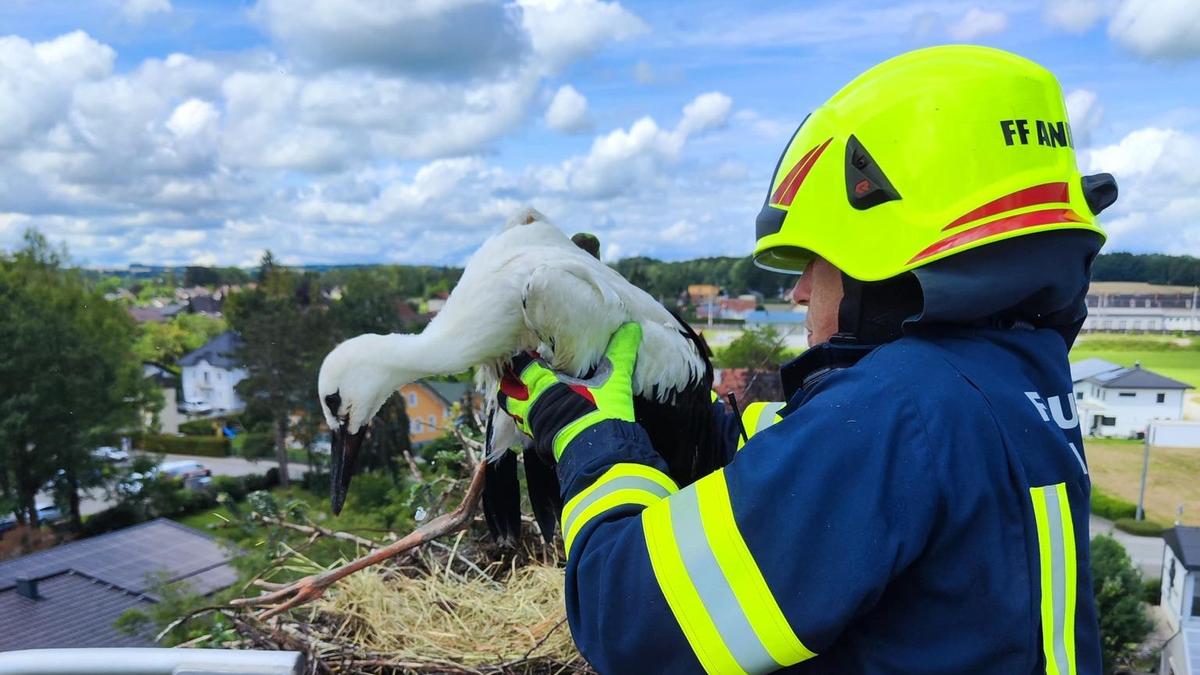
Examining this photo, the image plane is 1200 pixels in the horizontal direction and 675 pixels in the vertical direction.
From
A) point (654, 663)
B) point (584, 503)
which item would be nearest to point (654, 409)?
point (584, 503)

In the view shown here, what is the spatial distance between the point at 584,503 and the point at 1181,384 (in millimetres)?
19177

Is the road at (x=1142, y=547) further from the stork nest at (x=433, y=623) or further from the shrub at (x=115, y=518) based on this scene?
the shrub at (x=115, y=518)

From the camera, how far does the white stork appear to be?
7.13ft

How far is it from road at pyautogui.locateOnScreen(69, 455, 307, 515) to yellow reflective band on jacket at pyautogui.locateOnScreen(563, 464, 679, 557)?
2231cm

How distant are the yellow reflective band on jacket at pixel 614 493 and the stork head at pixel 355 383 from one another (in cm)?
125

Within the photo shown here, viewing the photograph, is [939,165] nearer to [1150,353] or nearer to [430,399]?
[1150,353]

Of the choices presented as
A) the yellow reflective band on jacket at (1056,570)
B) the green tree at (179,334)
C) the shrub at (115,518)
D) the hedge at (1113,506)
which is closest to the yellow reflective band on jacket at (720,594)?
the yellow reflective band on jacket at (1056,570)

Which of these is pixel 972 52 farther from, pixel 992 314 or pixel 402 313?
pixel 402 313

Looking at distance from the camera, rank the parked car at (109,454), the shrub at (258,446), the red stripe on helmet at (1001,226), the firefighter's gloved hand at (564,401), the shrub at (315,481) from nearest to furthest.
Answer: the red stripe on helmet at (1001,226)
the firefighter's gloved hand at (564,401)
the parked car at (109,454)
the shrub at (315,481)
the shrub at (258,446)

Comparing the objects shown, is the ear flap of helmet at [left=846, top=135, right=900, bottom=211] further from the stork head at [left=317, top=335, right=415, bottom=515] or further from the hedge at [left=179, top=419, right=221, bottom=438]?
the hedge at [left=179, top=419, right=221, bottom=438]

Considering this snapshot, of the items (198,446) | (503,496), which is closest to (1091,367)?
(503,496)

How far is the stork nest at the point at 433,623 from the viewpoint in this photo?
308 cm

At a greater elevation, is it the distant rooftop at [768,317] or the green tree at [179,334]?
the distant rooftop at [768,317]

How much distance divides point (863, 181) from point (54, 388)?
21.5m
